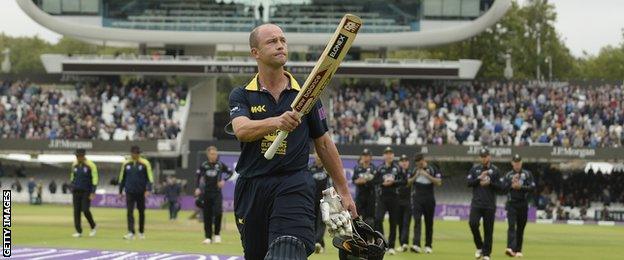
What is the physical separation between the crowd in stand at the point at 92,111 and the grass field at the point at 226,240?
23.7 meters

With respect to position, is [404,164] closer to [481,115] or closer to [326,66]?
[326,66]

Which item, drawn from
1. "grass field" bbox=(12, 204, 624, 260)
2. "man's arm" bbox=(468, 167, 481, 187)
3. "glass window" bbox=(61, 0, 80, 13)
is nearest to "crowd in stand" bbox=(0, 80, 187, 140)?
"glass window" bbox=(61, 0, 80, 13)

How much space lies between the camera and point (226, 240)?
2839 cm

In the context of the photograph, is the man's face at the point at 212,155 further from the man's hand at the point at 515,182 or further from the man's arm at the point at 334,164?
the man's arm at the point at 334,164

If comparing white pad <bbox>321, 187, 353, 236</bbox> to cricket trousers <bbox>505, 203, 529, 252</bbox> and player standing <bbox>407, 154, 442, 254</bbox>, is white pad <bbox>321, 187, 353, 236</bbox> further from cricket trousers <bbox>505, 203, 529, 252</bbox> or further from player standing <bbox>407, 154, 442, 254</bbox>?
player standing <bbox>407, 154, 442, 254</bbox>

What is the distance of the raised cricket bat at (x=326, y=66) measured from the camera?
27.7ft

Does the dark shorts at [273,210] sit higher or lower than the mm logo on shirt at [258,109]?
lower

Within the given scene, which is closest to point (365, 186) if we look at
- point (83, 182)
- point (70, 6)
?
point (83, 182)

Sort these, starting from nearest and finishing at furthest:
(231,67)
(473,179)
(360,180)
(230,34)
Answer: (473,179), (360,180), (231,67), (230,34)

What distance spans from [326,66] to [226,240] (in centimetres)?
2013

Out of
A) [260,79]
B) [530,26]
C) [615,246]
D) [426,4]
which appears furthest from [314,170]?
[530,26]

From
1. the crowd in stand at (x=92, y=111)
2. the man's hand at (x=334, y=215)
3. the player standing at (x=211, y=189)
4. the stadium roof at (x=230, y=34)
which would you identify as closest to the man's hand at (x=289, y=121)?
the man's hand at (x=334, y=215)

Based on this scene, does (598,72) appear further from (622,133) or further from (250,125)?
(250,125)

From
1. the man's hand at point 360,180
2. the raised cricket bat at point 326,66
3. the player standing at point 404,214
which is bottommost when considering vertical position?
the player standing at point 404,214
